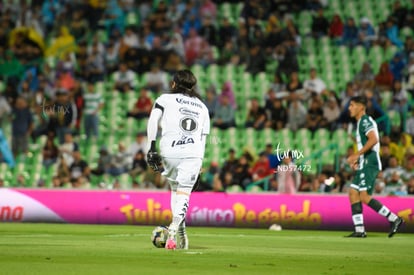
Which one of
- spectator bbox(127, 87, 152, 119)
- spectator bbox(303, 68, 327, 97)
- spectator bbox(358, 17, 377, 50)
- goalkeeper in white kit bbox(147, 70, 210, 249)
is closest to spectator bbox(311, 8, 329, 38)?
spectator bbox(358, 17, 377, 50)

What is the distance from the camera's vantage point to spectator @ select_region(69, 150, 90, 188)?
26.0 m

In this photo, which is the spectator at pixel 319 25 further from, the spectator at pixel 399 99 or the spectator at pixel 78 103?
the spectator at pixel 78 103

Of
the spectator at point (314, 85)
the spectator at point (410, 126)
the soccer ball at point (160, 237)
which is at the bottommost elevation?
the soccer ball at point (160, 237)

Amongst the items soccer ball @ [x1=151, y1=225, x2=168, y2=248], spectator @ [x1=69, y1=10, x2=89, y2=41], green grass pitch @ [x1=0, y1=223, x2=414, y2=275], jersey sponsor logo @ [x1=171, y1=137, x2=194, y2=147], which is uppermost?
spectator @ [x1=69, y1=10, x2=89, y2=41]

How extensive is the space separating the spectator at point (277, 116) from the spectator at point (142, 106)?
345 centimetres

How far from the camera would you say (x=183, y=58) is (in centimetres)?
3117

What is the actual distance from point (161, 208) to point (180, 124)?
27.9 feet

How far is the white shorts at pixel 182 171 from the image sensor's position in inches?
548

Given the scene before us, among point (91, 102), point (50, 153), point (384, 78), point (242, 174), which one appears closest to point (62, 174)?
point (50, 153)

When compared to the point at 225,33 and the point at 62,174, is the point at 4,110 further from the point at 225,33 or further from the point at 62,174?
the point at 225,33

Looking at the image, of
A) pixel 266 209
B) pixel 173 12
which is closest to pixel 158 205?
pixel 266 209

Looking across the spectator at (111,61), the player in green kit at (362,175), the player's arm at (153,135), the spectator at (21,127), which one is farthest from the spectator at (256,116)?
the player's arm at (153,135)

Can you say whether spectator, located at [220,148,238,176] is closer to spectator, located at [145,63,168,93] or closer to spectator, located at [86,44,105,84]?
spectator, located at [145,63,168,93]

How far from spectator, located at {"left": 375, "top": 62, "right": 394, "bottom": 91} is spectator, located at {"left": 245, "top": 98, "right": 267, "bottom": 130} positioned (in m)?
3.40
